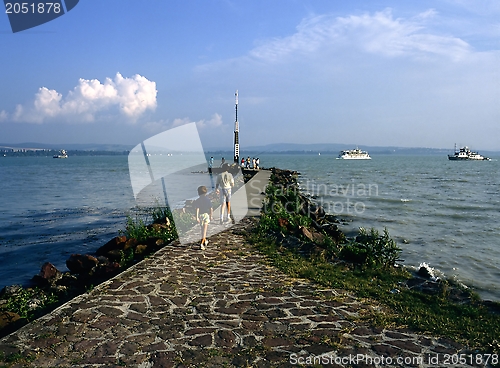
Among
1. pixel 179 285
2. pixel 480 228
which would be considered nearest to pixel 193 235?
pixel 179 285

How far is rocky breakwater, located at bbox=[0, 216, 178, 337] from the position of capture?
6156 millimetres

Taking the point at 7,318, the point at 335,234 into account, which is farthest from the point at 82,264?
the point at 335,234

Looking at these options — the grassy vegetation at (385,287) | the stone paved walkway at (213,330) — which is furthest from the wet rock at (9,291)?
the grassy vegetation at (385,287)

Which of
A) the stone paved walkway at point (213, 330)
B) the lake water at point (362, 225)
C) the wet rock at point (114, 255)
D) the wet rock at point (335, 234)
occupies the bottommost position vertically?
the lake water at point (362, 225)

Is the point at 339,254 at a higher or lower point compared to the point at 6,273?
higher

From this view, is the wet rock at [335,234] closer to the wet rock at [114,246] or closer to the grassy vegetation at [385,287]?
the grassy vegetation at [385,287]

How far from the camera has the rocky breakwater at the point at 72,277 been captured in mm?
6156

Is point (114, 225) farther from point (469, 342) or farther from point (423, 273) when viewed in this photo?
point (469, 342)

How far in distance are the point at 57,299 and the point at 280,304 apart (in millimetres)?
4020

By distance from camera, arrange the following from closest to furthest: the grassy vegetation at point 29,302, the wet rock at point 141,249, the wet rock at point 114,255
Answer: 1. the grassy vegetation at point 29,302
2. the wet rock at point 114,255
3. the wet rock at point 141,249

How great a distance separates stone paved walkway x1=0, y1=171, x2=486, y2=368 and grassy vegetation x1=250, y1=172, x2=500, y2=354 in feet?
1.18

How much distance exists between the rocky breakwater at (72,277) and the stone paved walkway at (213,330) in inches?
34.1

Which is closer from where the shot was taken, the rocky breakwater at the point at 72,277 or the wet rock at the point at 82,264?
the rocky breakwater at the point at 72,277

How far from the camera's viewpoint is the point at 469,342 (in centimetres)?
472
